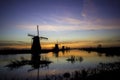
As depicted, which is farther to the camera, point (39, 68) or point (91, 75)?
point (39, 68)

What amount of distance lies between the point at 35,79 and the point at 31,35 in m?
38.6

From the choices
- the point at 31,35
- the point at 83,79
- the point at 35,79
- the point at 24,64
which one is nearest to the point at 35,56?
the point at 31,35

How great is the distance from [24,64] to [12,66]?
11.6 ft

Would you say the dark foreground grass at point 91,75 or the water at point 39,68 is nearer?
the dark foreground grass at point 91,75

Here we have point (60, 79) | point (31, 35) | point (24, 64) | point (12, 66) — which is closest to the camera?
point (60, 79)

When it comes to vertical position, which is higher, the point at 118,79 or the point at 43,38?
the point at 43,38

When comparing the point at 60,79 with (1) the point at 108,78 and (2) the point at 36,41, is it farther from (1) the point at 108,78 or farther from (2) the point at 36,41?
(2) the point at 36,41

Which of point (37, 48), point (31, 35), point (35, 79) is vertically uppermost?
point (31, 35)

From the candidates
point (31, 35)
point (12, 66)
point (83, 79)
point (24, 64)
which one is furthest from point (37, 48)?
point (83, 79)

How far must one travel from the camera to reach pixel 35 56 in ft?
179

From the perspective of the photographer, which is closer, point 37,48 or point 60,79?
point 60,79

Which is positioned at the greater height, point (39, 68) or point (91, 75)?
point (91, 75)

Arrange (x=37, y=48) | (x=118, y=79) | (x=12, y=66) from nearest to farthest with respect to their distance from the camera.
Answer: (x=118, y=79), (x=12, y=66), (x=37, y=48)

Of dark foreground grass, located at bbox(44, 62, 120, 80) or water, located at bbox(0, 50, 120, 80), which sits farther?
water, located at bbox(0, 50, 120, 80)
